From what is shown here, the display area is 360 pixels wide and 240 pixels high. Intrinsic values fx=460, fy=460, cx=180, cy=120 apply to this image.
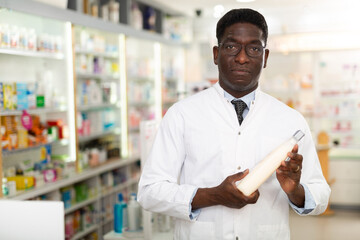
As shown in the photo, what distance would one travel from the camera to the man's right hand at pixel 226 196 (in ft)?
5.30

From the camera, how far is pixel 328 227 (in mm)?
Answer: 6266

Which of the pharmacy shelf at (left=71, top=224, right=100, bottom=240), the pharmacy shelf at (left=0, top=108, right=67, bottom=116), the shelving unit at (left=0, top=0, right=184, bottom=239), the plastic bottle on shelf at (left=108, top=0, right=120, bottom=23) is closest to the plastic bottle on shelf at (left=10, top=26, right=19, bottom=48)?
the shelving unit at (left=0, top=0, right=184, bottom=239)

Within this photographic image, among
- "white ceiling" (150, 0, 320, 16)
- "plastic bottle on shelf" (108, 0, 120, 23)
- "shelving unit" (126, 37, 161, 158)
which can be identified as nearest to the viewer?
"plastic bottle on shelf" (108, 0, 120, 23)

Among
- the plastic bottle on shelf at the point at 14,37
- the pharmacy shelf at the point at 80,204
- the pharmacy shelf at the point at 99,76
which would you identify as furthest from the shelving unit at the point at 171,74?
the plastic bottle on shelf at the point at 14,37

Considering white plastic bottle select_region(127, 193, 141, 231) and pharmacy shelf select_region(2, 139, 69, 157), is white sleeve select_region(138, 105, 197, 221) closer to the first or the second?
white plastic bottle select_region(127, 193, 141, 231)

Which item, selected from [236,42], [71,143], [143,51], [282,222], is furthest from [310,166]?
[143,51]

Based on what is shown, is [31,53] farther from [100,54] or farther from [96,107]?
[96,107]

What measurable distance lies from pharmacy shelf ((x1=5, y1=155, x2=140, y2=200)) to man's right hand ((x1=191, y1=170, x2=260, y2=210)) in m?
2.70

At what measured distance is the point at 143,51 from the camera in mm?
7227

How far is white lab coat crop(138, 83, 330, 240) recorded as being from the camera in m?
1.81

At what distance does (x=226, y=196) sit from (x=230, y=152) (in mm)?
227

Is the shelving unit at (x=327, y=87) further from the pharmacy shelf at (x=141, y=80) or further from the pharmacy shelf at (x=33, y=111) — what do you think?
the pharmacy shelf at (x=33, y=111)

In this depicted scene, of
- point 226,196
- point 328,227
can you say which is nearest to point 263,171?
point 226,196

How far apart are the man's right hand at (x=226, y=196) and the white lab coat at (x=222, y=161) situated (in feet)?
0.22
